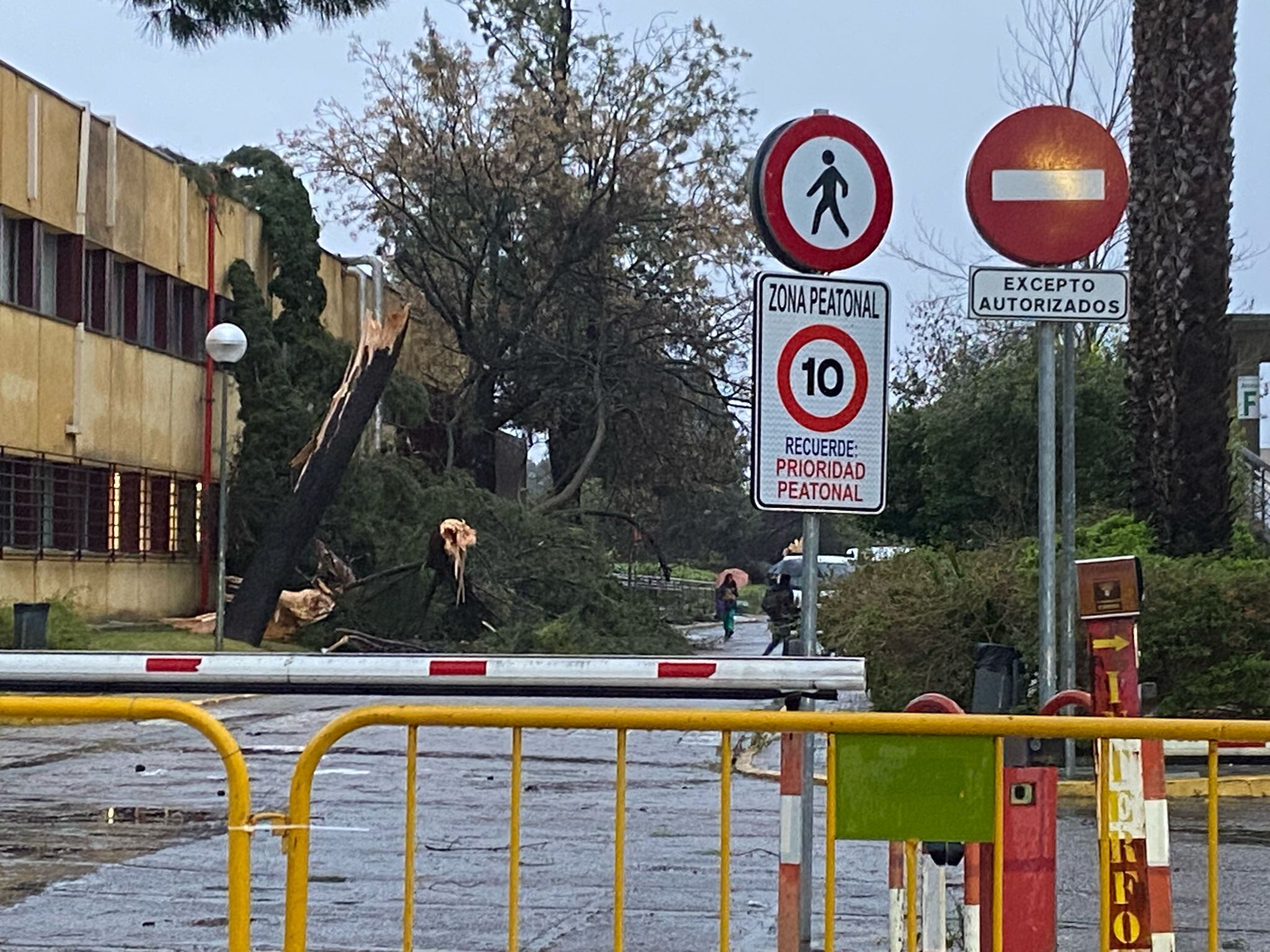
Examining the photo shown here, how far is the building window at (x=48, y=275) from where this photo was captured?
2720 centimetres

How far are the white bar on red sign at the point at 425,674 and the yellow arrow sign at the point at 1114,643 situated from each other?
71cm

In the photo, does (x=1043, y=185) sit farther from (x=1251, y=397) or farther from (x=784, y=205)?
(x=1251, y=397)

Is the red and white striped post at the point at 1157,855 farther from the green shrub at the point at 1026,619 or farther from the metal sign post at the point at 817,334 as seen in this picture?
the green shrub at the point at 1026,619

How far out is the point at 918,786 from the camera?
482cm

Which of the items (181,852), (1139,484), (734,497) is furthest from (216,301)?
(734,497)

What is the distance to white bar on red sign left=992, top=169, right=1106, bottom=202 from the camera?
807cm

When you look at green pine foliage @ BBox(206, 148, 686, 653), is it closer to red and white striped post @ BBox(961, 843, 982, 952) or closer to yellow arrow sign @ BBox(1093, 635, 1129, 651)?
yellow arrow sign @ BBox(1093, 635, 1129, 651)

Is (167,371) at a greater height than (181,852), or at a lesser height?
greater

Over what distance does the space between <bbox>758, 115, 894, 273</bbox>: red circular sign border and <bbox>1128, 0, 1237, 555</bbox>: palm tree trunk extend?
29.4 feet

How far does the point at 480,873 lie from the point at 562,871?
42cm

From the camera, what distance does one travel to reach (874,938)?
24.3 feet

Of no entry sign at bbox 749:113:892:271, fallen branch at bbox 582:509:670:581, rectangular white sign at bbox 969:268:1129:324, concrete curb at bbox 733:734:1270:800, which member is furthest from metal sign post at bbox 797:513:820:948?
fallen branch at bbox 582:509:670:581

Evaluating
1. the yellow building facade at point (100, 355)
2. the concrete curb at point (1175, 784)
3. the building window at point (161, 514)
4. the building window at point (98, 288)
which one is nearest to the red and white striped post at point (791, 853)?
the concrete curb at point (1175, 784)

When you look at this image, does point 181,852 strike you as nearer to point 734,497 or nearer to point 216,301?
point 216,301
